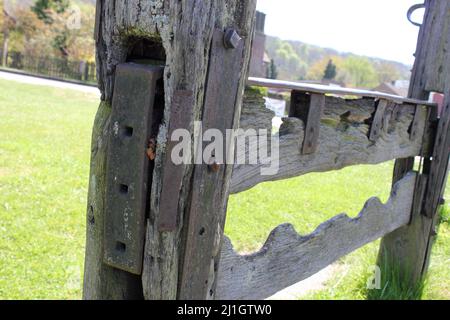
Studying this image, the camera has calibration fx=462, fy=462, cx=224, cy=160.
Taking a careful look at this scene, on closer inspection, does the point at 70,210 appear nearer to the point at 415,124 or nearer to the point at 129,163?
the point at 415,124

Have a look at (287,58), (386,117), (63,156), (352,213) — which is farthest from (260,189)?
(287,58)

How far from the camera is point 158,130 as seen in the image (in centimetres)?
128

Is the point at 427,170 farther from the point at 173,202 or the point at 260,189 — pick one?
the point at 260,189

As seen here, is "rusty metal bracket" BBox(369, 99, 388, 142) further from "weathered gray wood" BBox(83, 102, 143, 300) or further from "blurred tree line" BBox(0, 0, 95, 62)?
"blurred tree line" BBox(0, 0, 95, 62)

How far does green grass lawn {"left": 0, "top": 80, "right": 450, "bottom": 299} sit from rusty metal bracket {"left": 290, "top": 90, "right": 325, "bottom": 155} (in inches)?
70.8

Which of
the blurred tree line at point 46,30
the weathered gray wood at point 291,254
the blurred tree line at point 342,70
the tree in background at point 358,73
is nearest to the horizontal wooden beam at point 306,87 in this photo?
the weathered gray wood at point 291,254

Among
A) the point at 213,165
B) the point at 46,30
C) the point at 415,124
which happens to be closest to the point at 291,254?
the point at 213,165

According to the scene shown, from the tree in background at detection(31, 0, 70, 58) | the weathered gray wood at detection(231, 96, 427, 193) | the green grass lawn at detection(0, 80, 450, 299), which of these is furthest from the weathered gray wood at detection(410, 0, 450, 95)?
the tree in background at detection(31, 0, 70, 58)

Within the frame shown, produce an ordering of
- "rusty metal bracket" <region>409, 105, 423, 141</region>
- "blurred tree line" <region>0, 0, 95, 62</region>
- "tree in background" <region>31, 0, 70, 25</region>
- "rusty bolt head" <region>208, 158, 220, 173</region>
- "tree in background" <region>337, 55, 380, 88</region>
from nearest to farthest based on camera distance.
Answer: "rusty bolt head" <region>208, 158, 220, 173</region> → "rusty metal bracket" <region>409, 105, 423, 141</region> → "tree in background" <region>31, 0, 70, 25</region> → "blurred tree line" <region>0, 0, 95, 62</region> → "tree in background" <region>337, 55, 380, 88</region>

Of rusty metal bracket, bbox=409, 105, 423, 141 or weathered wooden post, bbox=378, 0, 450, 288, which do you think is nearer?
rusty metal bracket, bbox=409, 105, 423, 141

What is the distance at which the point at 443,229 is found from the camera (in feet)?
15.5

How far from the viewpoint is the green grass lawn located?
11.5 ft

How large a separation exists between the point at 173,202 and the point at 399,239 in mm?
2553

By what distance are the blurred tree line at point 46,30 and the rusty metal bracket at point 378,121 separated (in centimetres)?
2983
